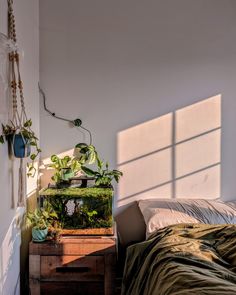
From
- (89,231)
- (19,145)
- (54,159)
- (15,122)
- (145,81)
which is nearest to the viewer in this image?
(19,145)

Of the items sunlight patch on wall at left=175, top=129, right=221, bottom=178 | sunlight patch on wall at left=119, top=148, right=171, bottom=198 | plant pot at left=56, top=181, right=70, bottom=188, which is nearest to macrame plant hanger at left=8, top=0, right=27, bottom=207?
plant pot at left=56, top=181, right=70, bottom=188

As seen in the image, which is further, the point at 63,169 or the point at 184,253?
the point at 63,169

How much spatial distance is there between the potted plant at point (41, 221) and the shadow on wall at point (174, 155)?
Answer: 655 millimetres

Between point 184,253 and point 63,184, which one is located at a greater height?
point 63,184

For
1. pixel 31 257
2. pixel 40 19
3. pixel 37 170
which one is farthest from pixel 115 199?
pixel 40 19

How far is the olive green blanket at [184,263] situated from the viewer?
1415 millimetres

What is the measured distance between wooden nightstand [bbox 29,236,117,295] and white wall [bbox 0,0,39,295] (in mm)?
140

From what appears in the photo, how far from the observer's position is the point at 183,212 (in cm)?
246

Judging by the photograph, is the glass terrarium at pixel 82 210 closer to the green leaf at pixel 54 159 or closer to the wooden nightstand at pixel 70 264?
the wooden nightstand at pixel 70 264

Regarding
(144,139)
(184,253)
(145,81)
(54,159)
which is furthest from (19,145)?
(145,81)

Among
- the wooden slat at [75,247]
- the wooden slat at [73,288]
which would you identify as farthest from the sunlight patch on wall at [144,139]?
the wooden slat at [73,288]

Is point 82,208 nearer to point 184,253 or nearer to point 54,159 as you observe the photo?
point 54,159

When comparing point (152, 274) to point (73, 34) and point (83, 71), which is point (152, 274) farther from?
point (73, 34)

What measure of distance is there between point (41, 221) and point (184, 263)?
105 cm
